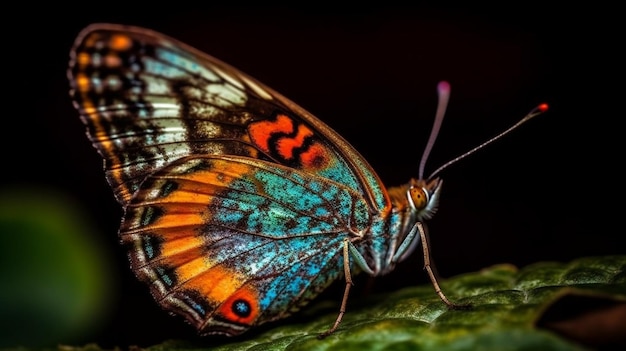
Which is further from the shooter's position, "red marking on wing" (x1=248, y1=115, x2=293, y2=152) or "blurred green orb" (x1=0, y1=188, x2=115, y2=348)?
"blurred green orb" (x1=0, y1=188, x2=115, y2=348)

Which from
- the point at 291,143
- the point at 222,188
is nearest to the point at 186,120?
the point at 222,188

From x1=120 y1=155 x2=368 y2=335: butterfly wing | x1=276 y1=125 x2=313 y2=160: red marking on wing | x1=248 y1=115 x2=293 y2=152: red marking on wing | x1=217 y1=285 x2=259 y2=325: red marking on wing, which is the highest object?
x1=248 y1=115 x2=293 y2=152: red marking on wing

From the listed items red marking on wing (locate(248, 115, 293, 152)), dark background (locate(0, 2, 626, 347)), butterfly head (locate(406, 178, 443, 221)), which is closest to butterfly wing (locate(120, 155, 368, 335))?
red marking on wing (locate(248, 115, 293, 152))

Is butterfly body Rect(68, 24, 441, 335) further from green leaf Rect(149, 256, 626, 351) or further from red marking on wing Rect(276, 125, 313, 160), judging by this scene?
green leaf Rect(149, 256, 626, 351)

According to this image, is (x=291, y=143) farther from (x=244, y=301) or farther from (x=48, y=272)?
(x=48, y=272)

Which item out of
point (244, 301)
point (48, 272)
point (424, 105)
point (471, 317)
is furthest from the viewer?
point (424, 105)

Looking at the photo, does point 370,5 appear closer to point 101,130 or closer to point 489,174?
point 489,174
